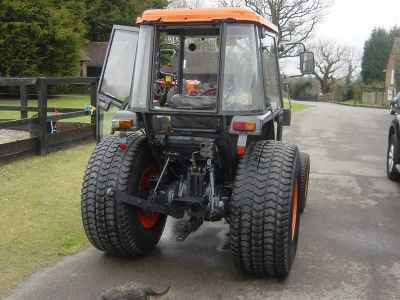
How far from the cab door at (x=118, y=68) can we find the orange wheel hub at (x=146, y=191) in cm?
107

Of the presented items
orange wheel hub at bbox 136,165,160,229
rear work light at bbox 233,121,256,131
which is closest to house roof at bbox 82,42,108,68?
orange wheel hub at bbox 136,165,160,229

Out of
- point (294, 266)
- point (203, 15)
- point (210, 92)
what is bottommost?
point (294, 266)

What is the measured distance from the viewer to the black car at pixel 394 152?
8094mm

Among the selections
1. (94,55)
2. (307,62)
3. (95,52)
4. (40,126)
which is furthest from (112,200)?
(95,52)

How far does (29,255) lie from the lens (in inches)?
187

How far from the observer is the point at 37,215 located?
5.94 metres

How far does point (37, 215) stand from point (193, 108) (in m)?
2.47

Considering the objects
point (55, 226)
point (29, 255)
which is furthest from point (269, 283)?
point (55, 226)

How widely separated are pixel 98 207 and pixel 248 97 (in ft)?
5.06

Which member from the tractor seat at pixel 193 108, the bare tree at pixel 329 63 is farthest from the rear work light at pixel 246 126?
the bare tree at pixel 329 63

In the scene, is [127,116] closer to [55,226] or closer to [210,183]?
[210,183]

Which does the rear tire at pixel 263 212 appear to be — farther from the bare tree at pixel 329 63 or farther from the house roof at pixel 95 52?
the bare tree at pixel 329 63

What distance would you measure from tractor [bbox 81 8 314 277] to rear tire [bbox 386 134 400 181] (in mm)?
3939

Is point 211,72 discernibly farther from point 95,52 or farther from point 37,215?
point 95,52
